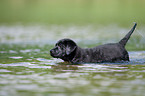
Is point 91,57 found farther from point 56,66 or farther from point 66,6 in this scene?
point 66,6

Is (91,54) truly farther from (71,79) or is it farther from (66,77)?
(71,79)

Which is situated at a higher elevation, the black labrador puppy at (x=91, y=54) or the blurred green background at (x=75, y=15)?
the blurred green background at (x=75, y=15)

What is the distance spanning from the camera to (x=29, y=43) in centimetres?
1698

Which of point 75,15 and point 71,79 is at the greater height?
point 75,15

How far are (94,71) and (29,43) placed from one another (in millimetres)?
7870

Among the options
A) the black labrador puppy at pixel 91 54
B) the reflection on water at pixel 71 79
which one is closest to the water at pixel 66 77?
the reflection on water at pixel 71 79

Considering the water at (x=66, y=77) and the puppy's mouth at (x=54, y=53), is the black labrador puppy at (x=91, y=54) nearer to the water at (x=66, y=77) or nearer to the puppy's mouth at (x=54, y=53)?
the puppy's mouth at (x=54, y=53)

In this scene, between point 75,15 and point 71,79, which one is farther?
point 75,15

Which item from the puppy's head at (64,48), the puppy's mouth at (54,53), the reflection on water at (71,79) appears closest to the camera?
the reflection on water at (71,79)

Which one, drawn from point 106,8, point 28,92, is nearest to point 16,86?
point 28,92

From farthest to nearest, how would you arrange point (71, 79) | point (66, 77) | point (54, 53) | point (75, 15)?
point (75, 15) < point (54, 53) < point (66, 77) < point (71, 79)

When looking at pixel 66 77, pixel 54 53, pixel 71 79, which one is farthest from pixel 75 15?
pixel 71 79

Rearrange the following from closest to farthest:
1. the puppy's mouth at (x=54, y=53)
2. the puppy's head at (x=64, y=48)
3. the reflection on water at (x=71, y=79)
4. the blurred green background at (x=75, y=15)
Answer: the reflection on water at (x=71, y=79), the puppy's mouth at (x=54, y=53), the puppy's head at (x=64, y=48), the blurred green background at (x=75, y=15)

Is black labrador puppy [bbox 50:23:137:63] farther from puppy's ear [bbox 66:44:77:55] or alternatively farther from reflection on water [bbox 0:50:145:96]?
reflection on water [bbox 0:50:145:96]
